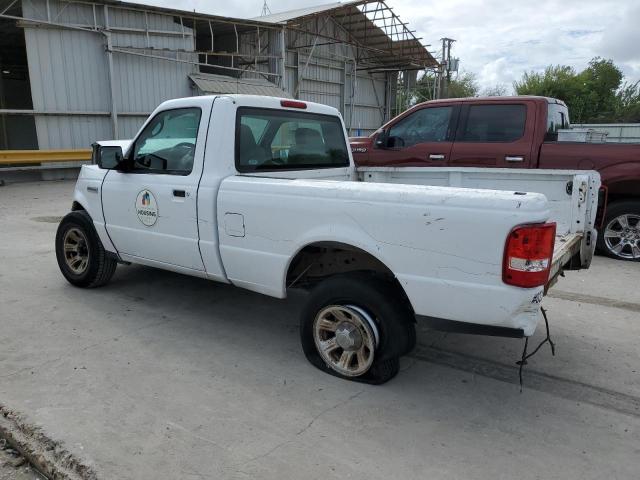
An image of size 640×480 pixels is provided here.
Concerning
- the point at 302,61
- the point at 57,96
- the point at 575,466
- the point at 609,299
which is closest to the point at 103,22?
the point at 57,96

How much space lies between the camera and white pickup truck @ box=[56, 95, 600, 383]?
279 cm

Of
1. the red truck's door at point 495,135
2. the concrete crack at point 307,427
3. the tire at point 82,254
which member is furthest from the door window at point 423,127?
the concrete crack at point 307,427

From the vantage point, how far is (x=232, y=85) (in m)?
18.0

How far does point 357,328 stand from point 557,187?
2.01 metres

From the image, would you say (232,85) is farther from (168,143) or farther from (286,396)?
(286,396)

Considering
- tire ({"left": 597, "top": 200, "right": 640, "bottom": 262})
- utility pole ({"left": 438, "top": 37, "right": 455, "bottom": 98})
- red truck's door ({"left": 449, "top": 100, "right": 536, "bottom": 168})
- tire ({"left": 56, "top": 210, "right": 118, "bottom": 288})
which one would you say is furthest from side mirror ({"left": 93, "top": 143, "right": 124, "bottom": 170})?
utility pole ({"left": 438, "top": 37, "right": 455, "bottom": 98})

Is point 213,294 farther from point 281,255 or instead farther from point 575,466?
point 575,466

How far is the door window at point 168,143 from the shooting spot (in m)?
4.17

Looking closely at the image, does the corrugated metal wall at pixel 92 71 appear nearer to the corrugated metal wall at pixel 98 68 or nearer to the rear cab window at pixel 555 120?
the corrugated metal wall at pixel 98 68

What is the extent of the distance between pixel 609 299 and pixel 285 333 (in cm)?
333

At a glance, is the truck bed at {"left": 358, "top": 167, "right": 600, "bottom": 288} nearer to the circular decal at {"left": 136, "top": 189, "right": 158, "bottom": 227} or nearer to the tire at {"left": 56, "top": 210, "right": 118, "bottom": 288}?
the circular decal at {"left": 136, "top": 189, "right": 158, "bottom": 227}

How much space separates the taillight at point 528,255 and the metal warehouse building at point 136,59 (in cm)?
1391

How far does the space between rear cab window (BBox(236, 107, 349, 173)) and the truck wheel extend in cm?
122

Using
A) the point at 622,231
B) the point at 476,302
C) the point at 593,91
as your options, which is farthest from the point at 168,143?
the point at 593,91
